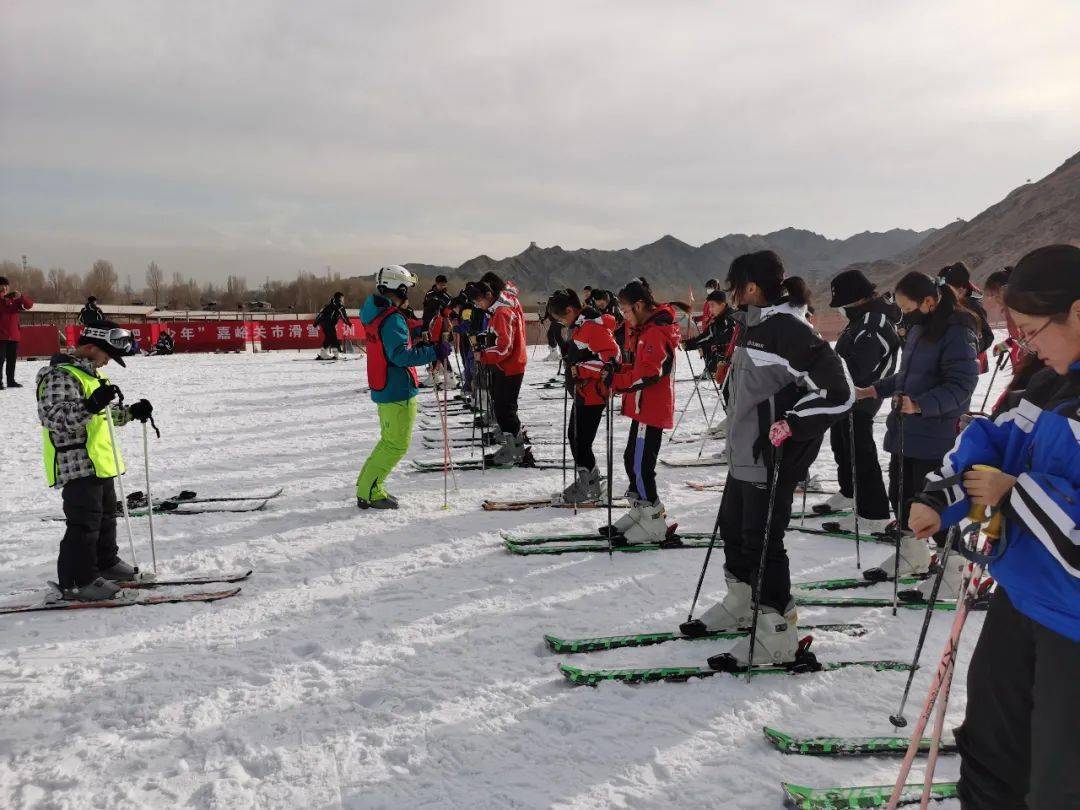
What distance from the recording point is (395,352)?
5957mm

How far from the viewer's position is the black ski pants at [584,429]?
6371mm

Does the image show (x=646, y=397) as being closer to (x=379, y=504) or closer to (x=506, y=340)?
(x=379, y=504)

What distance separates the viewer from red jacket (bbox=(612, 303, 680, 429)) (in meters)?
4.95

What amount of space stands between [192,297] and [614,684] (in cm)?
10100

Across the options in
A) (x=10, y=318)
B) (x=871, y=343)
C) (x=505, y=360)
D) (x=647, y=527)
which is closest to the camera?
(x=647, y=527)

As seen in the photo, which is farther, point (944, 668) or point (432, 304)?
point (432, 304)

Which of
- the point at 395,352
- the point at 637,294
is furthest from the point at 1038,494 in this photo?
the point at 395,352

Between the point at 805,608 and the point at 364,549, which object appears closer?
the point at 805,608

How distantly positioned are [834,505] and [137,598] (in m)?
5.31

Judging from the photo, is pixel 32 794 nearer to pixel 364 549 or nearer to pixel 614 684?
pixel 614 684

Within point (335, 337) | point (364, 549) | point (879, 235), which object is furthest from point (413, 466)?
point (879, 235)

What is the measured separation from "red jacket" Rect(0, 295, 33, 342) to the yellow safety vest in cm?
1126

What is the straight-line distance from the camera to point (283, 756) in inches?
106

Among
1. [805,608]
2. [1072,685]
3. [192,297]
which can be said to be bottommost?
[805,608]
